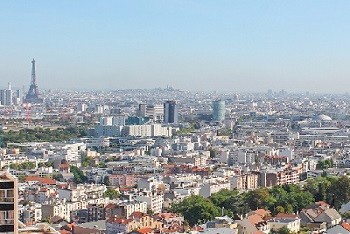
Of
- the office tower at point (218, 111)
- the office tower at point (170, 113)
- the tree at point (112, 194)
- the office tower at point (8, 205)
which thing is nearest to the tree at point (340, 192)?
the tree at point (112, 194)

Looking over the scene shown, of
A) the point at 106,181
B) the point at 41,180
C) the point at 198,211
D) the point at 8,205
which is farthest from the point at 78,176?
the point at 8,205

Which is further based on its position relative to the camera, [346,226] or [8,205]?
[346,226]

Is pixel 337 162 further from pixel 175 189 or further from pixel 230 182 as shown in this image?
pixel 175 189

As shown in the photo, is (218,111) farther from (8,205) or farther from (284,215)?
(8,205)

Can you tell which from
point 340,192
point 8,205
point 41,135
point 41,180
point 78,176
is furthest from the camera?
point 41,135

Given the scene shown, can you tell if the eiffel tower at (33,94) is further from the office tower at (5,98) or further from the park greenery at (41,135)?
the park greenery at (41,135)

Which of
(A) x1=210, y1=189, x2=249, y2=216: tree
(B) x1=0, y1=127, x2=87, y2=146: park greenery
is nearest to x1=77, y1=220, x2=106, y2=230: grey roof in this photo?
(A) x1=210, y1=189, x2=249, y2=216: tree

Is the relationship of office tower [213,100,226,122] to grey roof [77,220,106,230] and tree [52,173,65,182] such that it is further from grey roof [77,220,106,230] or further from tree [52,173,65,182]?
grey roof [77,220,106,230]
